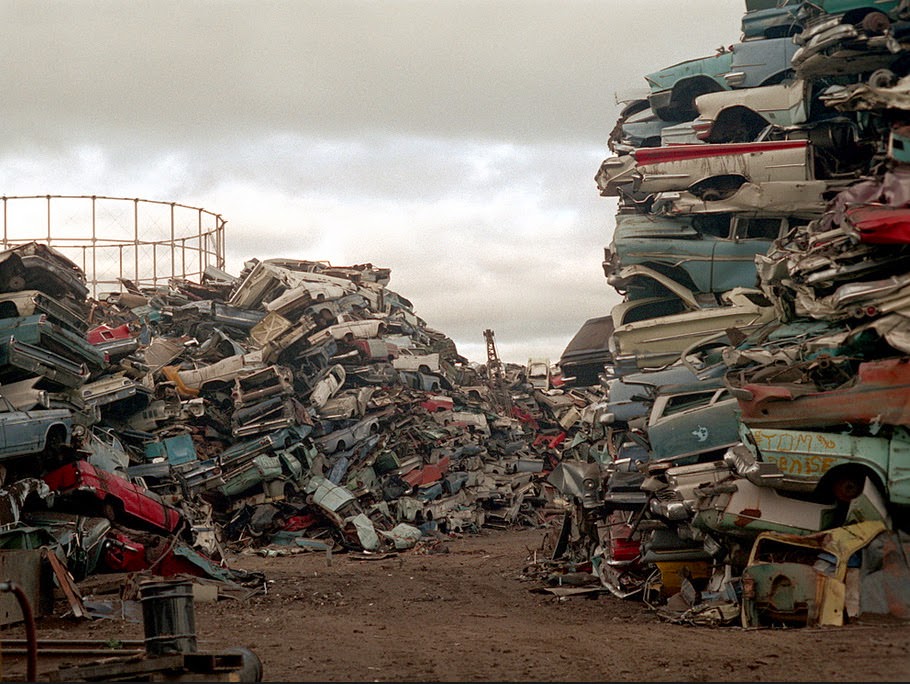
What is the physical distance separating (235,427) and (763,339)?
1512cm

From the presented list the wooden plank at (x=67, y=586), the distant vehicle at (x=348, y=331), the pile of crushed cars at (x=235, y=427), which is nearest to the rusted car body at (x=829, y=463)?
the wooden plank at (x=67, y=586)

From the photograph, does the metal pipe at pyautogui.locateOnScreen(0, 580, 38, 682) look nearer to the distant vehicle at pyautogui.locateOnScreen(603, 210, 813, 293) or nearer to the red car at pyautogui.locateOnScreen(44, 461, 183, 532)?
the red car at pyautogui.locateOnScreen(44, 461, 183, 532)

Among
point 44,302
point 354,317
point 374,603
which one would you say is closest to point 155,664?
point 374,603

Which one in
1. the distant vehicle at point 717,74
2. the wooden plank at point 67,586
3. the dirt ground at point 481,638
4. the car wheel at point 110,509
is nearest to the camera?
the dirt ground at point 481,638

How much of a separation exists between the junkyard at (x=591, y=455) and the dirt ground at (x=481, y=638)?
0.08 meters

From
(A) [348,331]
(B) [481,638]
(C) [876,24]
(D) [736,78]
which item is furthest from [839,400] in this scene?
(A) [348,331]

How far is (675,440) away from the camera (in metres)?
14.4

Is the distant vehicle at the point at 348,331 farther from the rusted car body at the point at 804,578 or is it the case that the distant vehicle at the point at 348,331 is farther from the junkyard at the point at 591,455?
the rusted car body at the point at 804,578

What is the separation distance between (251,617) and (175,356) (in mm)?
16514

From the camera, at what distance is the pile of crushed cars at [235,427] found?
16.7 meters

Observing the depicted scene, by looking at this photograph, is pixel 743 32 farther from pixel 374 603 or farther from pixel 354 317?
pixel 354 317

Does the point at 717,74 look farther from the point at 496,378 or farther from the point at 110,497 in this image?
the point at 496,378

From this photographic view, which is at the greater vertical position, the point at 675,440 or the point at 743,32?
the point at 743,32

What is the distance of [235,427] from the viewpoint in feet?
87.8
